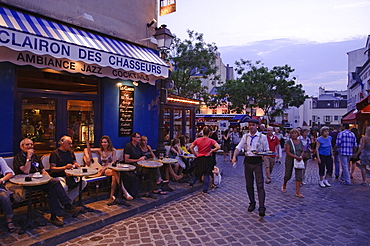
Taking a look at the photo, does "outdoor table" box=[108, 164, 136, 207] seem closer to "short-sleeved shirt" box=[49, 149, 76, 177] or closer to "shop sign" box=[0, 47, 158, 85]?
"short-sleeved shirt" box=[49, 149, 76, 177]

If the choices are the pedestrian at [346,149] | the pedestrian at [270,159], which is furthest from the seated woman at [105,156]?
the pedestrian at [346,149]

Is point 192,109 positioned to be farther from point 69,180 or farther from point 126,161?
point 69,180

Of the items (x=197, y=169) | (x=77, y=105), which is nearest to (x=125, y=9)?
(x=77, y=105)

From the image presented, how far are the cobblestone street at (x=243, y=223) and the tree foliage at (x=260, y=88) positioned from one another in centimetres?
2327

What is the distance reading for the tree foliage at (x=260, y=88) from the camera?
30078 mm

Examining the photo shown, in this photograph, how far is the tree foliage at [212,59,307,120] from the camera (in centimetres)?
3008

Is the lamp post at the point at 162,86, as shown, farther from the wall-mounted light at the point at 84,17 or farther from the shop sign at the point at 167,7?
the wall-mounted light at the point at 84,17

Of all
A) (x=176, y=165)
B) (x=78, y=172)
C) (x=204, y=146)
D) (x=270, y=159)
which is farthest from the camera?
(x=270, y=159)

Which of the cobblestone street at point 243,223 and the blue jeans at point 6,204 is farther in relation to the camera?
the cobblestone street at point 243,223

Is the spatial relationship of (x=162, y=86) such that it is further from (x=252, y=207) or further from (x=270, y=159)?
(x=252, y=207)

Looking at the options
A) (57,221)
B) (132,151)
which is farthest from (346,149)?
(57,221)

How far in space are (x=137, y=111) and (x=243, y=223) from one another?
16.3 ft

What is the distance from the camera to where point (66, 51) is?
5574mm

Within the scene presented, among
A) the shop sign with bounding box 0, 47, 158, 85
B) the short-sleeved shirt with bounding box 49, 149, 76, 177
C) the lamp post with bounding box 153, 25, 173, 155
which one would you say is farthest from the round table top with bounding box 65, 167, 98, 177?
the lamp post with bounding box 153, 25, 173, 155
